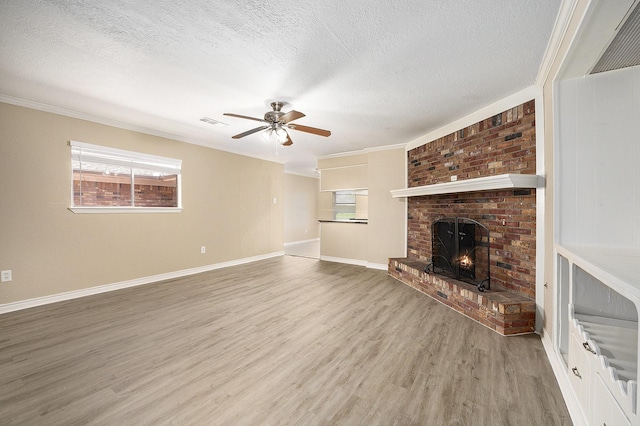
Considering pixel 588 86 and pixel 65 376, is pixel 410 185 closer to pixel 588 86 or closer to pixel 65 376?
pixel 588 86

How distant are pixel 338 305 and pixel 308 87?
259cm

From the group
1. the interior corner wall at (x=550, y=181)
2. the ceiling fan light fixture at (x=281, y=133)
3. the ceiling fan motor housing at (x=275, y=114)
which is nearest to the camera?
the interior corner wall at (x=550, y=181)

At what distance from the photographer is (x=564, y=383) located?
1654mm

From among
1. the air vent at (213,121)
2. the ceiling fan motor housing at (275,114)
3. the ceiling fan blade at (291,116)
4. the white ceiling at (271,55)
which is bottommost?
the ceiling fan blade at (291,116)

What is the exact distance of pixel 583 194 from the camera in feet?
5.74

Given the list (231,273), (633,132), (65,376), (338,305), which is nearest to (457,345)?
(338,305)

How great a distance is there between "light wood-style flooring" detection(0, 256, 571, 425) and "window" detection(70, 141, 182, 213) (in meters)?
1.43

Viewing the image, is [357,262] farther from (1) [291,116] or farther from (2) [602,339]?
(2) [602,339]

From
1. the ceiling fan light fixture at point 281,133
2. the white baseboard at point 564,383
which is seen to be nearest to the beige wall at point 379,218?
the ceiling fan light fixture at point 281,133

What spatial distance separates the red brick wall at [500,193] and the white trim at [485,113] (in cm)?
5

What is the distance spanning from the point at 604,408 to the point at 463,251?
2415 mm

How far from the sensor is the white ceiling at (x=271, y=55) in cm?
163

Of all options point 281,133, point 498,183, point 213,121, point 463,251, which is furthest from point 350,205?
point 498,183

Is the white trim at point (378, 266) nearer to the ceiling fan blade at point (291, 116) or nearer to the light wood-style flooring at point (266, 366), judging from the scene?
the light wood-style flooring at point (266, 366)
